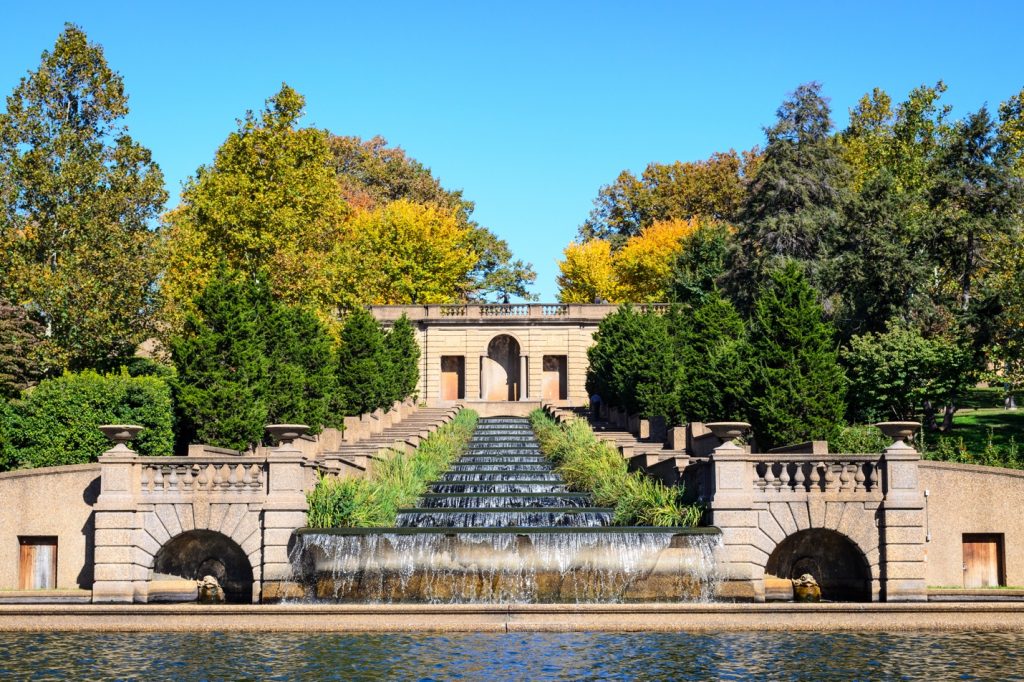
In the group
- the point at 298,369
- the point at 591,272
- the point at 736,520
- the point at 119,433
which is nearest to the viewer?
the point at 736,520

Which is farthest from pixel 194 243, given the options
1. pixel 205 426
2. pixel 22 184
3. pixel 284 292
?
pixel 205 426

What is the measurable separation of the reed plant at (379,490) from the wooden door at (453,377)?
1493 inches

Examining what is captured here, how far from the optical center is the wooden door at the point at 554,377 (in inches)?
3068

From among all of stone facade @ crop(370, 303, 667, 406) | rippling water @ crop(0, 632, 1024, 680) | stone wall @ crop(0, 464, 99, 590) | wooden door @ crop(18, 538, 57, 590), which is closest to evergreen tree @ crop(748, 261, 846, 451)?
rippling water @ crop(0, 632, 1024, 680)

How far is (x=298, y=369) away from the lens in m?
36.0

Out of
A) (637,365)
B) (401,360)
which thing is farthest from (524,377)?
(637,365)

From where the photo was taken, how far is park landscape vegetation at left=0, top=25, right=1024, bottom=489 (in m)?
32.9

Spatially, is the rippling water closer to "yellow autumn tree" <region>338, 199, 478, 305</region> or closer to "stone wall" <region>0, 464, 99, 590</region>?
"stone wall" <region>0, 464, 99, 590</region>

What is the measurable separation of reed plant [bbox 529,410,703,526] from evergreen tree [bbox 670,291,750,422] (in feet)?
11.0

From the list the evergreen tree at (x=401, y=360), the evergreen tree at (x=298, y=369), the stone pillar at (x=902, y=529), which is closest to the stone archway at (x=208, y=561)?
the evergreen tree at (x=298, y=369)

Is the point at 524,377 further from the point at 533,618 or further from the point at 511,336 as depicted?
the point at 533,618

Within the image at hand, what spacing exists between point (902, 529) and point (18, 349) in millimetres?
31395

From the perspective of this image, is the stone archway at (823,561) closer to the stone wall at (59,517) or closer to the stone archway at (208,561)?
the stone archway at (208,561)

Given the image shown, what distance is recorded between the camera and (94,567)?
2419 cm
